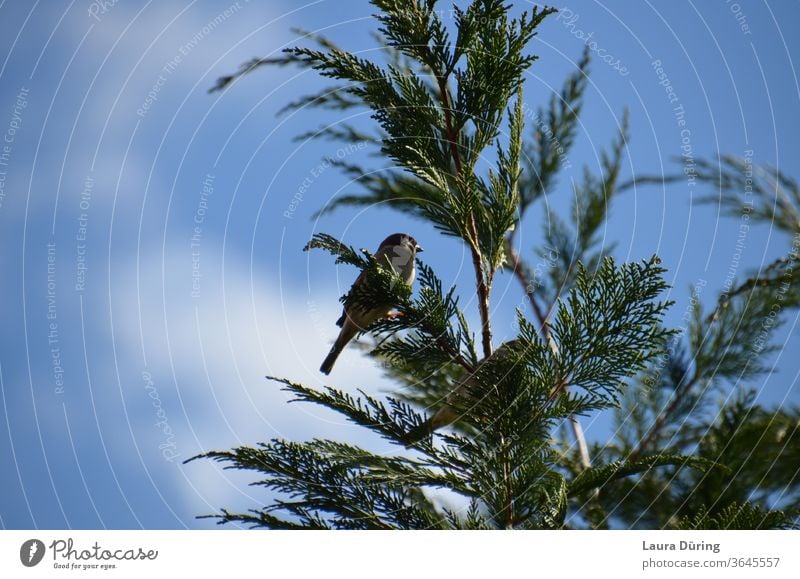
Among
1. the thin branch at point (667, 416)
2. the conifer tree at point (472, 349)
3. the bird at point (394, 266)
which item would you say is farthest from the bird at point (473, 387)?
the thin branch at point (667, 416)

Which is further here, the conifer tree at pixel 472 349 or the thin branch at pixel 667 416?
the thin branch at pixel 667 416

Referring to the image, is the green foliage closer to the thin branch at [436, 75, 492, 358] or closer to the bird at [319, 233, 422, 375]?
the thin branch at [436, 75, 492, 358]

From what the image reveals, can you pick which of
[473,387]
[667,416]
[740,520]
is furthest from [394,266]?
[740,520]
